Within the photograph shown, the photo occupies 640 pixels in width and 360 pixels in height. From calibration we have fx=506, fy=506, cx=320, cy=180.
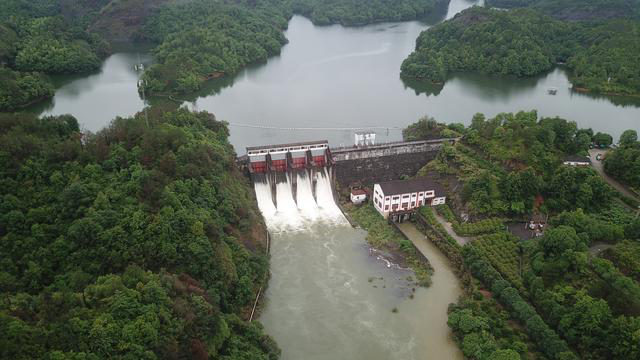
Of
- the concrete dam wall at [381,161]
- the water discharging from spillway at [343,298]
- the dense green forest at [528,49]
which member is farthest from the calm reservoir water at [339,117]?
the concrete dam wall at [381,161]

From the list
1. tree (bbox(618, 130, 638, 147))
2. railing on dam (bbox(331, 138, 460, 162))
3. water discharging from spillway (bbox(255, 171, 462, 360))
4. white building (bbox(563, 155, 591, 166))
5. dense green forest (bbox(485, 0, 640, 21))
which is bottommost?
water discharging from spillway (bbox(255, 171, 462, 360))

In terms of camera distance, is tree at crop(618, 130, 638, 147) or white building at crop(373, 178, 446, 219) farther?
tree at crop(618, 130, 638, 147)

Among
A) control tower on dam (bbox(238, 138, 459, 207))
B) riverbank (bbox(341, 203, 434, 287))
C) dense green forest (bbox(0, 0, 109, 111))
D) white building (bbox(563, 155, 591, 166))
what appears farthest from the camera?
dense green forest (bbox(0, 0, 109, 111))

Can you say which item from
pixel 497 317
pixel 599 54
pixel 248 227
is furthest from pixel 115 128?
pixel 599 54

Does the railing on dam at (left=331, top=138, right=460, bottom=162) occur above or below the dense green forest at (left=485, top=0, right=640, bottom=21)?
below

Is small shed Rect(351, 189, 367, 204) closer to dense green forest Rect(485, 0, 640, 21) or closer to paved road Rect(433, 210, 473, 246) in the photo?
paved road Rect(433, 210, 473, 246)

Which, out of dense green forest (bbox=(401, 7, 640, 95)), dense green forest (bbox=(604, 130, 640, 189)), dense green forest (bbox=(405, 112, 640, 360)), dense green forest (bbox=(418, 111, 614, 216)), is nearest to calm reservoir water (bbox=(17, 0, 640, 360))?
dense green forest (bbox=(401, 7, 640, 95))

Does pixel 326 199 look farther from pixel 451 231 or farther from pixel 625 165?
pixel 625 165

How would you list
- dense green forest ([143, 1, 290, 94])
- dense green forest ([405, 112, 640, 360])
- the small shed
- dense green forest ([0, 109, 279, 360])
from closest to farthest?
dense green forest ([0, 109, 279, 360])
dense green forest ([405, 112, 640, 360])
the small shed
dense green forest ([143, 1, 290, 94])

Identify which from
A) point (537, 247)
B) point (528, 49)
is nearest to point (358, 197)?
point (537, 247)
